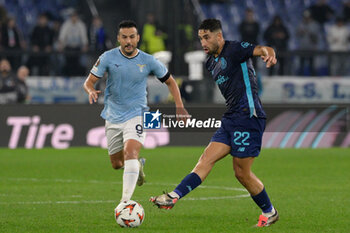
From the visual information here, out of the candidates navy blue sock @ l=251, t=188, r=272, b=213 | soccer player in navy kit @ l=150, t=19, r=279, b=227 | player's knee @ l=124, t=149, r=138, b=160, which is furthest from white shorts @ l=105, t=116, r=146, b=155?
navy blue sock @ l=251, t=188, r=272, b=213

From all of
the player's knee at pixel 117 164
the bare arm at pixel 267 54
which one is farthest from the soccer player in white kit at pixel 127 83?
the bare arm at pixel 267 54

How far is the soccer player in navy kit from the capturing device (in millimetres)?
8234

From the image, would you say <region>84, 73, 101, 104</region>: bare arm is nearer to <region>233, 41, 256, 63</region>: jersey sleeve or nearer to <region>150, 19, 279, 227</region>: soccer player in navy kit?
<region>150, 19, 279, 227</region>: soccer player in navy kit

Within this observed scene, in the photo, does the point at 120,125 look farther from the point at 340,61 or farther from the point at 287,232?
the point at 340,61

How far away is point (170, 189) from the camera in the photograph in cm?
1219

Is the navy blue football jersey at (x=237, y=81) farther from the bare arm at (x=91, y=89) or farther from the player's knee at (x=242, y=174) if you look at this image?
the bare arm at (x=91, y=89)

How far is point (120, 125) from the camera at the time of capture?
32.7 ft

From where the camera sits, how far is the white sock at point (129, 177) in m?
9.00

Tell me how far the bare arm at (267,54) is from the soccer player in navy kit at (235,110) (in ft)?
0.48

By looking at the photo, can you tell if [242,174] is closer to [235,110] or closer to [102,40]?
[235,110]

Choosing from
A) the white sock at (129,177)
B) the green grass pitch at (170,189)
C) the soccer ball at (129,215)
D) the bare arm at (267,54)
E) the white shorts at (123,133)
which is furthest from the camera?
the white shorts at (123,133)

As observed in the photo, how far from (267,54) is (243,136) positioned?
93cm

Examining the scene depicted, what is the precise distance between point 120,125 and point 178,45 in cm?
1261

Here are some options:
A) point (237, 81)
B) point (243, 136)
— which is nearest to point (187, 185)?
point (243, 136)
